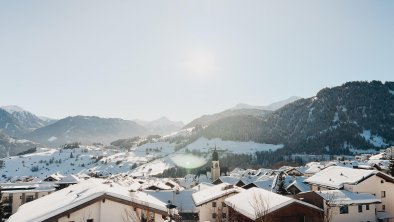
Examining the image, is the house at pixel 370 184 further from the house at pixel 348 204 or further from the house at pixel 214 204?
the house at pixel 214 204

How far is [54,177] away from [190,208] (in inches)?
2003

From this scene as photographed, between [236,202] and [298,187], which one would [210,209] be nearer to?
[236,202]

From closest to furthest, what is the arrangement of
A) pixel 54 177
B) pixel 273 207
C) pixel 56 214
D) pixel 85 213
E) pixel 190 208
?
pixel 56 214
pixel 85 213
pixel 273 207
pixel 190 208
pixel 54 177

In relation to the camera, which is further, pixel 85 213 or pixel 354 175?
pixel 354 175

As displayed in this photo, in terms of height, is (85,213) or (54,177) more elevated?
(85,213)

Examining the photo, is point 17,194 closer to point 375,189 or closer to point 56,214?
A: point 56,214

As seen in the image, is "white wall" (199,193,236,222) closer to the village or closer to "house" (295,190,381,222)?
the village

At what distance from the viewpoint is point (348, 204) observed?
45.9 meters

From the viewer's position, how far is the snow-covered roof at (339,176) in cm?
5346

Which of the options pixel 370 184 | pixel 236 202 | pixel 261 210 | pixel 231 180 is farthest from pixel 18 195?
pixel 370 184

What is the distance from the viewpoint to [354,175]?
54.8m

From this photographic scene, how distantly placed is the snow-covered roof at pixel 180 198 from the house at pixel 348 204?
120ft

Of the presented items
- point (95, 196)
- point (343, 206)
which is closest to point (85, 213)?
point (95, 196)

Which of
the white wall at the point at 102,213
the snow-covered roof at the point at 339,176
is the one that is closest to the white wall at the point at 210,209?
the snow-covered roof at the point at 339,176
